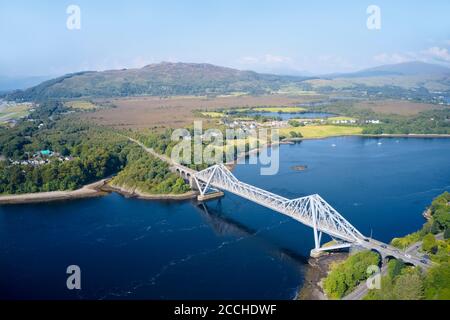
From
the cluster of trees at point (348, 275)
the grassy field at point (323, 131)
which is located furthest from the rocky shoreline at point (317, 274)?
the grassy field at point (323, 131)

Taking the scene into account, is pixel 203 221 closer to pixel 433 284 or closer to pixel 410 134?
pixel 433 284

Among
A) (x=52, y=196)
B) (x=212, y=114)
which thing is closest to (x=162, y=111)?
(x=212, y=114)

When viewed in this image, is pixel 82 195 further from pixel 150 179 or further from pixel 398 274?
pixel 398 274

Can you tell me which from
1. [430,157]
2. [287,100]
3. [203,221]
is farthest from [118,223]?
[287,100]

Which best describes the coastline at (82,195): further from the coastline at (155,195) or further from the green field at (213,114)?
the green field at (213,114)

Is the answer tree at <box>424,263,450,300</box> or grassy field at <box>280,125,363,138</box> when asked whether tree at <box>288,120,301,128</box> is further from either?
tree at <box>424,263,450,300</box>

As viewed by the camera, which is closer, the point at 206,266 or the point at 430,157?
the point at 206,266
